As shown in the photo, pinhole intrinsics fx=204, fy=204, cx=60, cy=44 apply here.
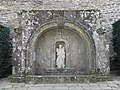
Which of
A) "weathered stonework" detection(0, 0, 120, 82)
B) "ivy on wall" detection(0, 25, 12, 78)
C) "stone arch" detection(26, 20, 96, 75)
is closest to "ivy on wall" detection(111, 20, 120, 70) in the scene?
"weathered stonework" detection(0, 0, 120, 82)

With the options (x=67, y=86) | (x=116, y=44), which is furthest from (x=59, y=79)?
(x=116, y=44)

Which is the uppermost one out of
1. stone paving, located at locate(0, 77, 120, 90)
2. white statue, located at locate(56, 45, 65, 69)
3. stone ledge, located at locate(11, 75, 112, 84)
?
white statue, located at locate(56, 45, 65, 69)

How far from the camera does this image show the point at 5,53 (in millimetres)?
7410

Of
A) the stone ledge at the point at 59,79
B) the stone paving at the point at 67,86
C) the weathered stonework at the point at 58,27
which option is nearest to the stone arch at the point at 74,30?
the weathered stonework at the point at 58,27

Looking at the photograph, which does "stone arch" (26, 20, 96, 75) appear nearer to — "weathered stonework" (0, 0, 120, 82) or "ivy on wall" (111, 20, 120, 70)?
"weathered stonework" (0, 0, 120, 82)

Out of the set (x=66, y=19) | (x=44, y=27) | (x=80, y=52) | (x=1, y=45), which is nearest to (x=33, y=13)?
(x=44, y=27)

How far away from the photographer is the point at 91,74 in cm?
655

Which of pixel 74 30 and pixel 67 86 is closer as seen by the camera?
pixel 67 86

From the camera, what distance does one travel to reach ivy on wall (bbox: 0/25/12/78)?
718 cm

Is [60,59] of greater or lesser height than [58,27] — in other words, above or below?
below

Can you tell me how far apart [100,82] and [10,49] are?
365 cm

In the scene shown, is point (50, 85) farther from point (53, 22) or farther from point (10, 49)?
point (10, 49)

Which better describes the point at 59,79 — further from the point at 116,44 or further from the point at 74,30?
the point at 116,44

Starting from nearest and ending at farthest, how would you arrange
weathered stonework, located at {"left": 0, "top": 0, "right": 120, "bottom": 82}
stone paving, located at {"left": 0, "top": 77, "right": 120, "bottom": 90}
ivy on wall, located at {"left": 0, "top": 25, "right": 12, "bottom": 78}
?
stone paving, located at {"left": 0, "top": 77, "right": 120, "bottom": 90} < weathered stonework, located at {"left": 0, "top": 0, "right": 120, "bottom": 82} < ivy on wall, located at {"left": 0, "top": 25, "right": 12, "bottom": 78}
